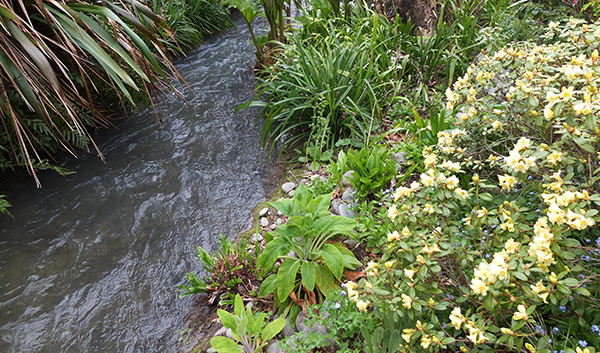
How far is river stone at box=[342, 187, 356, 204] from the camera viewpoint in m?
2.44

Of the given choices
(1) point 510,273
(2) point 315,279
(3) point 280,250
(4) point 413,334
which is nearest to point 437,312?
(4) point 413,334

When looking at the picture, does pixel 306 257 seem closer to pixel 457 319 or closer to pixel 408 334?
pixel 408 334

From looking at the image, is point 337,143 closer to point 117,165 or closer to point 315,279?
point 315,279

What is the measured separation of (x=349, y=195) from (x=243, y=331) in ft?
3.72

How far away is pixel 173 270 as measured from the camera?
2.53 m

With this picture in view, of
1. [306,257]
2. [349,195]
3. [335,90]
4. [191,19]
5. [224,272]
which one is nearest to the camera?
[306,257]

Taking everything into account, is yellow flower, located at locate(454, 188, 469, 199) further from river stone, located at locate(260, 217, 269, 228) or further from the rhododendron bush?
river stone, located at locate(260, 217, 269, 228)

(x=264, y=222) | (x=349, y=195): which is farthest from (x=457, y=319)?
(x=264, y=222)

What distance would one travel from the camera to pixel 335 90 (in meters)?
3.18

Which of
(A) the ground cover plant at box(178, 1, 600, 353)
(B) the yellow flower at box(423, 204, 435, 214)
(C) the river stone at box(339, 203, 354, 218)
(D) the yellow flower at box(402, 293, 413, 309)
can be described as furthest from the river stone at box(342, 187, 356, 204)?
(D) the yellow flower at box(402, 293, 413, 309)

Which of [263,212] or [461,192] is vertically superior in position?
[461,192]

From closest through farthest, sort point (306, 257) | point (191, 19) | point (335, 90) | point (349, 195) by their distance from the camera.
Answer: point (306, 257) → point (349, 195) → point (335, 90) → point (191, 19)

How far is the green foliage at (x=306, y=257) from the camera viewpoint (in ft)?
6.02

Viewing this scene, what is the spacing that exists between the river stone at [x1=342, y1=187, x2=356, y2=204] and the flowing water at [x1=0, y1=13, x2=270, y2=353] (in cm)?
80
